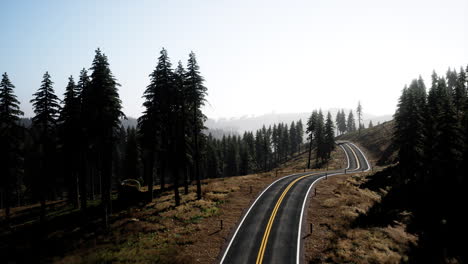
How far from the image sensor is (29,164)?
60.4 metres

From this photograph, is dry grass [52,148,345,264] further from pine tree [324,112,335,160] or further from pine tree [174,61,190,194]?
pine tree [324,112,335,160]

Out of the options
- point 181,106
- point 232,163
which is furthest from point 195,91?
point 232,163

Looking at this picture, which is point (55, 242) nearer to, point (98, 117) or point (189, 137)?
point (98, 117)

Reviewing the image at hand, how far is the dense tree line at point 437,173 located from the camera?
2317cm

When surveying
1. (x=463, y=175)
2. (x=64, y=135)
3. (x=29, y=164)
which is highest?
(x=64, y=135)

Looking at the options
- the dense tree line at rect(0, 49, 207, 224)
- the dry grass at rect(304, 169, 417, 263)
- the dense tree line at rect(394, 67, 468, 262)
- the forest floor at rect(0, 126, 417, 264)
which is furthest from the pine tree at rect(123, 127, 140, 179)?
the dense tree line at rect(394, 67, 468, 262)

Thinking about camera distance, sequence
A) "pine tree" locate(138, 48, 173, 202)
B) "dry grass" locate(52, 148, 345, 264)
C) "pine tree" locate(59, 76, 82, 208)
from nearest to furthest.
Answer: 1. "dry grass" locate(52, 148, 345, 264)
2. "pine tree" locate(138, 48, 173, 202)
3. "pine tree" locate(59, 76, 82, 208)

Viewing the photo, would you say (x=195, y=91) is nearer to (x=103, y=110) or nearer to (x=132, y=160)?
(x=103, y=110)

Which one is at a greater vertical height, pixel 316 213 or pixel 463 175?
pixel 463 175

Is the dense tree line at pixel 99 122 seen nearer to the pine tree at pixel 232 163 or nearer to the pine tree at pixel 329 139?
the pine tree at pixel 232 163

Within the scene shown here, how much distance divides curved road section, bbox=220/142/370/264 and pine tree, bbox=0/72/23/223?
26.8 m

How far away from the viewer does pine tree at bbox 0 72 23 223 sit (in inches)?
1020

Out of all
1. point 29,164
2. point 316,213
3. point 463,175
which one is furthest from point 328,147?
point 29,164

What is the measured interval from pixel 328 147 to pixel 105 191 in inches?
2662
